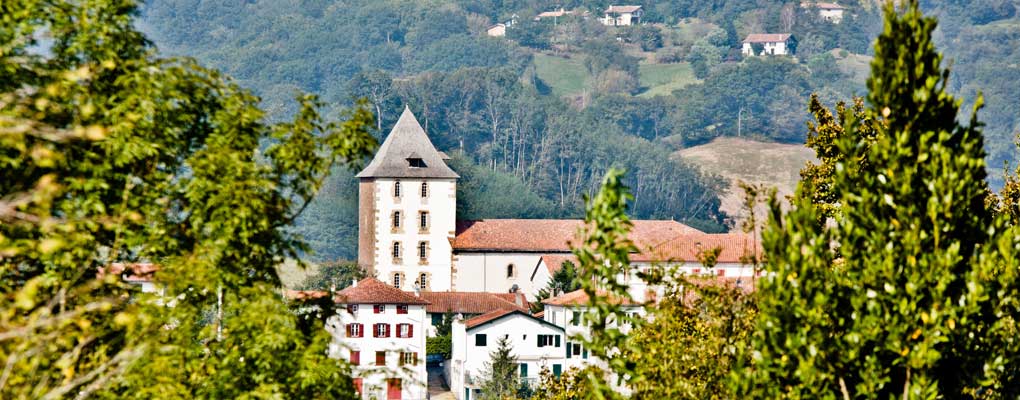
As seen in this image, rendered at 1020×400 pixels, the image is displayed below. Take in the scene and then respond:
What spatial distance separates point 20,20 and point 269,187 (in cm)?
215

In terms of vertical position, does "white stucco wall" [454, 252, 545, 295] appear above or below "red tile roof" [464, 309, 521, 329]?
below

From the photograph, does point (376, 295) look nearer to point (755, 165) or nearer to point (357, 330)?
point (357, 330)

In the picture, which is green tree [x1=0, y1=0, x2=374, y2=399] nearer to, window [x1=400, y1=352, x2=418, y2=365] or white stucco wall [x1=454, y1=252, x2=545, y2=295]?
window [x1=400, y1=352, x2=418, y2=365]

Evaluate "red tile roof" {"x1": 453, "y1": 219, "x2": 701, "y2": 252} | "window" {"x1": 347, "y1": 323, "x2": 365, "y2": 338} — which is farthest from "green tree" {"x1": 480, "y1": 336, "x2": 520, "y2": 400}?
"red tile roof" {"x1": 453, "y1": 219, "x2": 701, "y2": 252}

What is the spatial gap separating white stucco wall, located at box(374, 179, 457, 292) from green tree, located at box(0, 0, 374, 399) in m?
78.2

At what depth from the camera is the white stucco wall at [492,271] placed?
91062 mm

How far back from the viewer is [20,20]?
1148cm

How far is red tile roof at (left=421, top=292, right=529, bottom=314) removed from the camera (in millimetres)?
81125

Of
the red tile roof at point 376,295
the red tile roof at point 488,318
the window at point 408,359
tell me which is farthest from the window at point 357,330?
the window at point 408,359

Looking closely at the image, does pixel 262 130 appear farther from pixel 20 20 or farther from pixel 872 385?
pixel 872 385

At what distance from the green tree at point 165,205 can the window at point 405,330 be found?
58853mm

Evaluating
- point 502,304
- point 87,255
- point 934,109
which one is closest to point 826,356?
point 934,109

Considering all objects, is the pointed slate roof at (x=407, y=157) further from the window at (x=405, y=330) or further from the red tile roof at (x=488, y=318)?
the red tile roof at (x=488, y=318)

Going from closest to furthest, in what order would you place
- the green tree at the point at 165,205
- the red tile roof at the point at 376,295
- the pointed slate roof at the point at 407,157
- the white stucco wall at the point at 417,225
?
the green tree at the point at 165,205 < the red tile roof at the point at 376,295 < the white stucco wall at the point at 417,225 < the pointed slate roof at the point at 407,157
